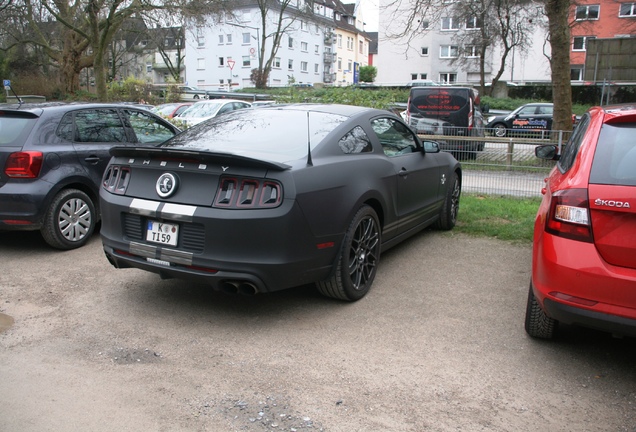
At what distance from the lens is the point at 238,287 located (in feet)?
13.4

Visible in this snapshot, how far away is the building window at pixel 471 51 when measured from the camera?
44381 millimetres

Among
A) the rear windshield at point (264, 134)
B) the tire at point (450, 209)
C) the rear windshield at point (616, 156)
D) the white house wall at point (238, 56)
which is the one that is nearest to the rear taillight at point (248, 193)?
the rear windshield at point (264, 134)

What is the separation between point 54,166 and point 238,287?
125 inches

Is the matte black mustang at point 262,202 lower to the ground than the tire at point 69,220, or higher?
higher

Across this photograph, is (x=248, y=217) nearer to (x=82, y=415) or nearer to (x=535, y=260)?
(x=82, y=415)

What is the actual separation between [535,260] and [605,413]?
100 centimetres

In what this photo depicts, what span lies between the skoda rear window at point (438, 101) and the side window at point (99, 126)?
10.9m

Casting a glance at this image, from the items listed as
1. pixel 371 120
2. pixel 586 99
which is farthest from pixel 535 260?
pixel 586 99

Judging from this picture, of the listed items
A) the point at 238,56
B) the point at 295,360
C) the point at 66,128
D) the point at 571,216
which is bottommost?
the point at 295,360

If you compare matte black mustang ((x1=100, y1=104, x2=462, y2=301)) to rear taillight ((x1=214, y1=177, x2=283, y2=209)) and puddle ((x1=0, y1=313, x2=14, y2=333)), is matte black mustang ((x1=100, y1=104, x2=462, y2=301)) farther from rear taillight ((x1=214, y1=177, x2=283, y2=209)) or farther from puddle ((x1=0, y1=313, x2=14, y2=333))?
→ puddle ((x1=0, y1=313, x2=14, y2=333))

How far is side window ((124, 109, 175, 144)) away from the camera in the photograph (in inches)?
290

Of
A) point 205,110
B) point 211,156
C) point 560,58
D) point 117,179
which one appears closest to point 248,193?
point 211,156

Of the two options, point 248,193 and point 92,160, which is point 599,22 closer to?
point 92,160

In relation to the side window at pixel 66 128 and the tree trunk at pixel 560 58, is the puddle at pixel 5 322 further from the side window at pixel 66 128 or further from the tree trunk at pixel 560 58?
the tree trunk at pixel 560 58
